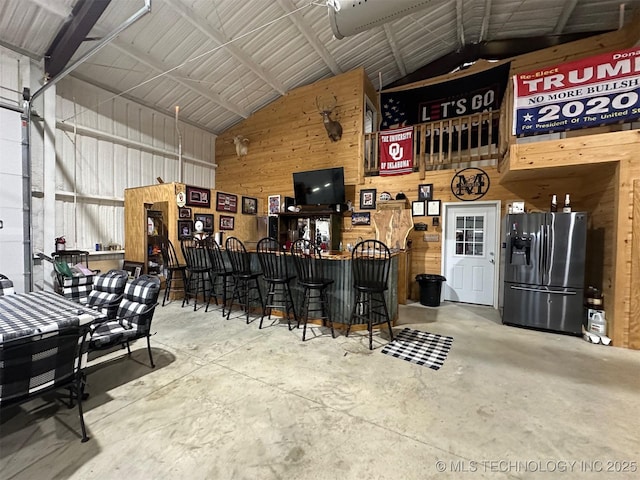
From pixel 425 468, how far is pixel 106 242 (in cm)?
712

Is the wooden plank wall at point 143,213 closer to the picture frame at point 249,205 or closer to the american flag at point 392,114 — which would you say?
the picture frame at point 249,205

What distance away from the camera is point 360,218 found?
20.7 feet

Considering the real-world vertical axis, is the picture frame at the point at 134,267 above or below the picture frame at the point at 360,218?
below

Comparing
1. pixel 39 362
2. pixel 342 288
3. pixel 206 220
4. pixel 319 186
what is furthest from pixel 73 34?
pixel 342 288

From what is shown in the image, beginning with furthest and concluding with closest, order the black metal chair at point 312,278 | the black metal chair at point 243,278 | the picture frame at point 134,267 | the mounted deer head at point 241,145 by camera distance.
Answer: the mounted deer head at point 241,145, the picture frame at point 134,267, the black metal chair at point 243,278, the black metal chair at point 312,278

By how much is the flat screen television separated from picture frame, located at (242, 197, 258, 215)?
133 cm

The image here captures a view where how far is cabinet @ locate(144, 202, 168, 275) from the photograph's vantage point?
19.6 feet

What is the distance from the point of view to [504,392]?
7.69 ft

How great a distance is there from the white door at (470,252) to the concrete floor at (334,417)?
7.13ft

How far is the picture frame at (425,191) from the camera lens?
18.3 ft

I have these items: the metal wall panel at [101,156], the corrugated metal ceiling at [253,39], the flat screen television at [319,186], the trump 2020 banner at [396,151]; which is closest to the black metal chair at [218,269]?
the flat screen television at [319,186]

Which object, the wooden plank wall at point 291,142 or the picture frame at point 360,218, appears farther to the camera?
the wooden plank wall at point 291,142

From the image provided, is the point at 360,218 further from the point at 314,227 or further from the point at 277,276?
the point at 277,276

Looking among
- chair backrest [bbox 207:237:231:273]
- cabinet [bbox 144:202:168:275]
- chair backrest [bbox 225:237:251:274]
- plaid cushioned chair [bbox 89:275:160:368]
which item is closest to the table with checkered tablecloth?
plaid cushioned chair [bbox 89:275:160:368]
